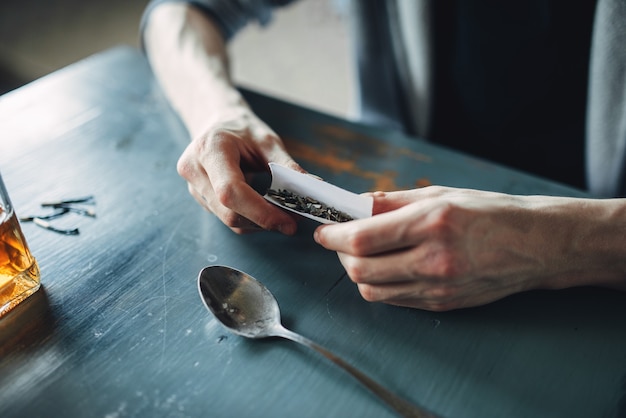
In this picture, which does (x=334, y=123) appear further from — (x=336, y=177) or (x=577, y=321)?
(x=577, y=321)

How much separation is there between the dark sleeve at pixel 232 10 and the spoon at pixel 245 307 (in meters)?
0.66

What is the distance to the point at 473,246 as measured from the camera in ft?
1.79

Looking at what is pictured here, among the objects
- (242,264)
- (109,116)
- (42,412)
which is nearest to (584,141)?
(242,264)

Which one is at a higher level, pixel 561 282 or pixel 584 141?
pixel 561 282

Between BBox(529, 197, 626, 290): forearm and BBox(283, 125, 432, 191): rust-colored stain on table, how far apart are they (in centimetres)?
23

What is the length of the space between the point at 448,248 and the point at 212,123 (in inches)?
16.5

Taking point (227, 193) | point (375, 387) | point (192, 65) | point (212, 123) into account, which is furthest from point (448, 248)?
point (192, 65)

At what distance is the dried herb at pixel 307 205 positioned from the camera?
596mm

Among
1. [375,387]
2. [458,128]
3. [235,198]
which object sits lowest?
[458,128]

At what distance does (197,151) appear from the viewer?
0.68 meters

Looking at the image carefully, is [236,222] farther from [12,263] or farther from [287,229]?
[12,263]

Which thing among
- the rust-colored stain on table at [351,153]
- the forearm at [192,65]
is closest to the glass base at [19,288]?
the forearm at [192,65]

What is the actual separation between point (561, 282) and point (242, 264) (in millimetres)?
381

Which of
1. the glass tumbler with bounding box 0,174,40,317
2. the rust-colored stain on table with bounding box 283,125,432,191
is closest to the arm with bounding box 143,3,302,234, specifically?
the rust-colored stain on table with bounding box 283,125,432,191
